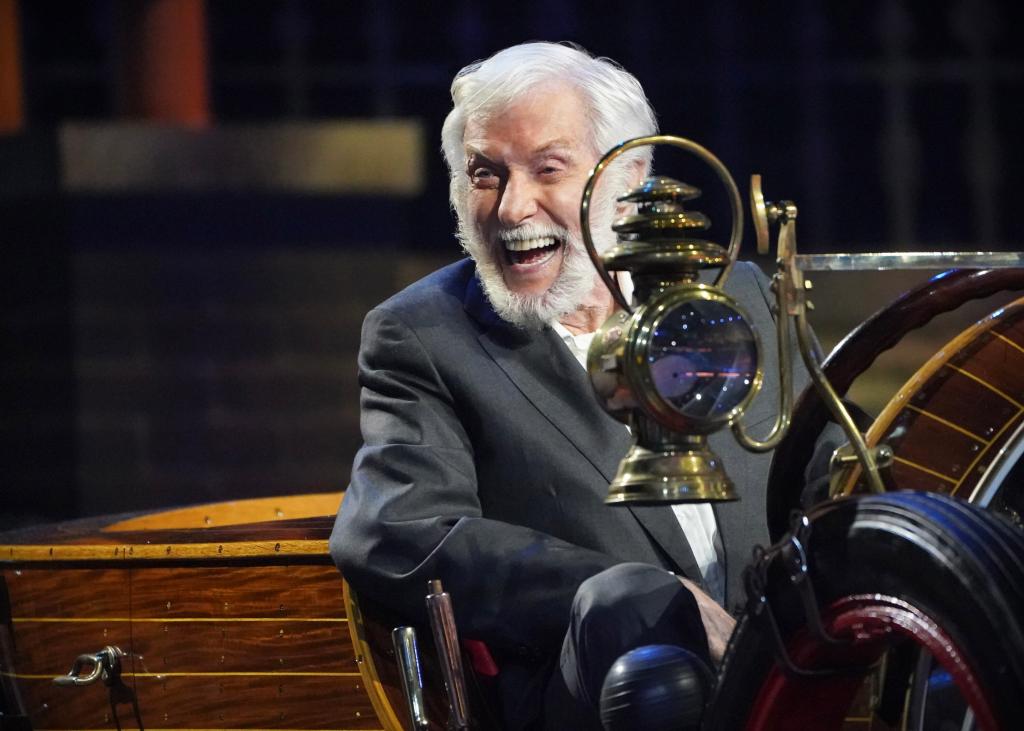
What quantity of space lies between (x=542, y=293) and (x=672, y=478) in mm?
896

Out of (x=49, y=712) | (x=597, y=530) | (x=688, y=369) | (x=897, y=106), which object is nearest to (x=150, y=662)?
(x=49, y=712)

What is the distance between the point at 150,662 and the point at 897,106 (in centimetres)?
688

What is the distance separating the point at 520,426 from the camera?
7.80 ft

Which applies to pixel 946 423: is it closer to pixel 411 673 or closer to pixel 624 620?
pixel 624 620

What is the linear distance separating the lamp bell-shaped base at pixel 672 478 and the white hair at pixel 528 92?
833 mm

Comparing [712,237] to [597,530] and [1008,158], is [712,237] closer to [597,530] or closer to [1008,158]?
[1008,158]

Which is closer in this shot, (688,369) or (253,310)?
(688,369)

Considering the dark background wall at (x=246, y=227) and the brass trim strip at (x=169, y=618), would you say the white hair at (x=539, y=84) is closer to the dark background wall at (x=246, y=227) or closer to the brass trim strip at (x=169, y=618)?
the brass trim strip at (x=169, y=618)

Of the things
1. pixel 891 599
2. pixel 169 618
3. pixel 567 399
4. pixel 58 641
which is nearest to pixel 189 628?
pixel 169 618

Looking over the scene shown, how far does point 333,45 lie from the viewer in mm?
8234

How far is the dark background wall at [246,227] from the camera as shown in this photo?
6.82m

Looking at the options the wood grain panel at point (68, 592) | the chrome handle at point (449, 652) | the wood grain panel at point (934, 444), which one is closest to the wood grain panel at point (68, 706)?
the wood grain panel at point (68, 592)

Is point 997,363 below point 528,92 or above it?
below

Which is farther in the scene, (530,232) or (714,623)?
(530,232)
